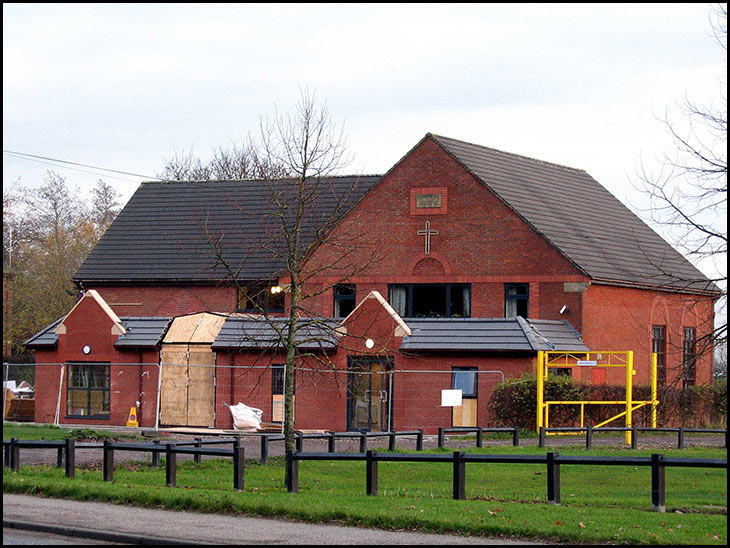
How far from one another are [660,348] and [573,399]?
36.2 feet

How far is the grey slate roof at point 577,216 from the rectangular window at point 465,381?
567 centimetres

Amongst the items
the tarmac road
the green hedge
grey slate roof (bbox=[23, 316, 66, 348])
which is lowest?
the tarmac road

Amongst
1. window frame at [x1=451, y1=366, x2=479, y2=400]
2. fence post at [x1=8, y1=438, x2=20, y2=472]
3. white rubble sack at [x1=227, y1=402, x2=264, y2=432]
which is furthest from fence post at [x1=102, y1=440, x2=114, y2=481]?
window frame at [x1=451, y1=366, x2=479, y2=400]

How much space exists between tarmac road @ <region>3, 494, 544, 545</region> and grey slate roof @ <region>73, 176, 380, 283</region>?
26.8 metres

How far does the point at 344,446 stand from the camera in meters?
30.8

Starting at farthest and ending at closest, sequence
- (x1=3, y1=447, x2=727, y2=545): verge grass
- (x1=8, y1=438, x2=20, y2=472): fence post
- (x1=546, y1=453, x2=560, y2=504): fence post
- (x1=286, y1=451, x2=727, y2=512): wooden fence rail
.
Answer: (x1=8, y1=438, x2=20, y2=472): fence post < (x1=546, y1=453, x2=560, y2=504): fence post < (x1=286, y1=451, x2=727, y2=512): wooden fence rail < (x1=3, y1=447, x2=727, y2=545): verge grass

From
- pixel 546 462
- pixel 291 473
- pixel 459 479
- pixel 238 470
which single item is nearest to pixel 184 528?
pixel 238 470

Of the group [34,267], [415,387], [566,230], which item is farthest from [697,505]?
[34,267]

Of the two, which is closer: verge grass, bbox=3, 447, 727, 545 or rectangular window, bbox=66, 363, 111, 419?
verge grass, bbox=3, 447, 727, 545

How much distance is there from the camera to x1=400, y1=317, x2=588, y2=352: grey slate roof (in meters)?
35.4

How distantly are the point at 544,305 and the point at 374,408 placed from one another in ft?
24.0

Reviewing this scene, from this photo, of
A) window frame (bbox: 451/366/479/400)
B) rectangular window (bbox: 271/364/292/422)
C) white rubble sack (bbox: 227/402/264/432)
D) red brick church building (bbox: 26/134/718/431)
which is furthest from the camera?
rectangular window (bbox: 271/364/292/422)

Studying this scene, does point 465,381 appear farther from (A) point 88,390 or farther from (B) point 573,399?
(A) point 88,390

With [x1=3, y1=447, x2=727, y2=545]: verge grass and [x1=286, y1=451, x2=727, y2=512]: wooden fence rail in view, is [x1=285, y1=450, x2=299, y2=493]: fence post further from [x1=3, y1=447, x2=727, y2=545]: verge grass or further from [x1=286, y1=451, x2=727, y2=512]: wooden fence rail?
[x1=3, y1=447, x2=727, y2=545]: verge grass
